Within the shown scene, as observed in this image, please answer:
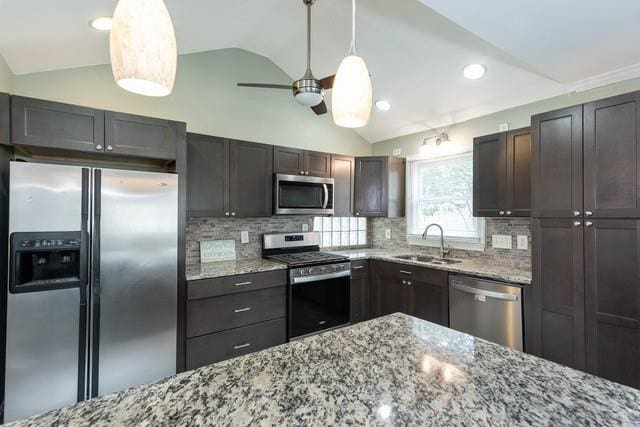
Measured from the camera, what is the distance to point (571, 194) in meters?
2.14

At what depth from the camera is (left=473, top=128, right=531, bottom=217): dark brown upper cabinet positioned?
8.55 feet

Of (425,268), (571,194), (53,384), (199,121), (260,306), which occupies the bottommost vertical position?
(53,384)

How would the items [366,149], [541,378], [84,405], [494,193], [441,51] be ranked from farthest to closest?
[366,149], [494,193], [441,51], [541,378], [84,405]

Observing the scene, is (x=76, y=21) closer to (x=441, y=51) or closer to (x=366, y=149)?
(x=441, y=51)

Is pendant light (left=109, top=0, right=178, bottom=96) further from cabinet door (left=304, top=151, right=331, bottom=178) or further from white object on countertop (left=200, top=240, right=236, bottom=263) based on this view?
cabinet door (left=304, top=151, right=331, bottom=178)

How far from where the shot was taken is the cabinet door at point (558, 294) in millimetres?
2100

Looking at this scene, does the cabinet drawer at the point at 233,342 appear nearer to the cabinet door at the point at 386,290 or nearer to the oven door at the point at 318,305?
the oven door at the point at 318,305

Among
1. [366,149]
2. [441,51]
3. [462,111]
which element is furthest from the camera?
[366,149]

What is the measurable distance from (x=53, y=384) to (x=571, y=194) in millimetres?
3691

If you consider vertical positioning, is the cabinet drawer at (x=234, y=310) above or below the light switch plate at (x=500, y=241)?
below

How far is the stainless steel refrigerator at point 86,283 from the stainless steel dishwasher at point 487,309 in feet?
7.97

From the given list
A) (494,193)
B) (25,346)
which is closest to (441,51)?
(494,193)

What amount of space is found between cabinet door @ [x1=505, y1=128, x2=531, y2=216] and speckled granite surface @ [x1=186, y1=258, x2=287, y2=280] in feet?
7.10

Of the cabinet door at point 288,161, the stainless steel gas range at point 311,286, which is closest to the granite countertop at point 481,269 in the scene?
the stainless steel gas range at point 311,286
